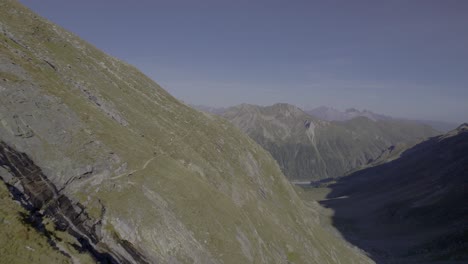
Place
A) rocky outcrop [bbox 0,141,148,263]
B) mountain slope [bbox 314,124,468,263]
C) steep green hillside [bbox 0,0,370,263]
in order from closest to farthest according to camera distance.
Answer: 1. rocky outcrop [bbox 0,141,148,263]
2. steep green hillside [bbox 0,0,370,263]
3. mountain slope [bbox 314,124,468,263]

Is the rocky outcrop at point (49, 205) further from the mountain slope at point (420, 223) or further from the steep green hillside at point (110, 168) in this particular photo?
the mountain slope at point (420, 223)

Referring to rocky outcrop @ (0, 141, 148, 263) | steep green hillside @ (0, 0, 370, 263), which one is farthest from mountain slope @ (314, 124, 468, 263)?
rocky outcrop @ (0, 141, 148, 263)

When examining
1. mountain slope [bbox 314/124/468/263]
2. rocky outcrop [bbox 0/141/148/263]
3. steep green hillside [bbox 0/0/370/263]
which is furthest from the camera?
mountain slope [bbox 314/124/468/263]

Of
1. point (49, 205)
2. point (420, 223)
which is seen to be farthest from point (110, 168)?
point (420, 223)

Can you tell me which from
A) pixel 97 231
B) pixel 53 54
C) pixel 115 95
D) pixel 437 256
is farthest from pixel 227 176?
pixel 437 256

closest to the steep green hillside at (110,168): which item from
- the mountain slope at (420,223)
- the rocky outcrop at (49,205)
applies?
the rocky outcrop at (49,205)

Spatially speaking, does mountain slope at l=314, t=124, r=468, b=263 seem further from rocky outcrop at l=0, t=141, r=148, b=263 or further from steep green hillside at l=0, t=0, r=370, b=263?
rocky outcrop at l=0, t=141, r=148, b=263

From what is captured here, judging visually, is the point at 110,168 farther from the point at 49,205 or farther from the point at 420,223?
the point at 420,223

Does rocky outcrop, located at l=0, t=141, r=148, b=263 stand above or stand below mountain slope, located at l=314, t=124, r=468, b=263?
above
